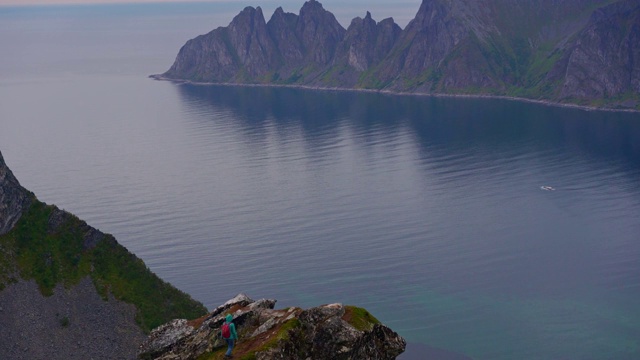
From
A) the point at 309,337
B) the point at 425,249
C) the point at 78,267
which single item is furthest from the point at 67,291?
the point at 425,249

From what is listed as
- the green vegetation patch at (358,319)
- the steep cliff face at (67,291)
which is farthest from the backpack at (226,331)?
Result: the steep cliff face at (67,291)

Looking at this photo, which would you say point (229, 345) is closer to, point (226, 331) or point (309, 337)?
point (226, 331)

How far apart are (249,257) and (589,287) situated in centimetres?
5815

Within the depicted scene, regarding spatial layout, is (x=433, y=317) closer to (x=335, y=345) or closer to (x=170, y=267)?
(x=170, y=267)

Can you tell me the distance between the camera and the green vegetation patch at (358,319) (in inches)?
1766

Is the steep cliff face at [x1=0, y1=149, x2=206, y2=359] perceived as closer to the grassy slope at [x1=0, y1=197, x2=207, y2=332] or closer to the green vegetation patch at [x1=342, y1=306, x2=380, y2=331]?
the grassy slope at [x1=0, y1=197, x2=207, y2=332]

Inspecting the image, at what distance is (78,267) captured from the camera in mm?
90625

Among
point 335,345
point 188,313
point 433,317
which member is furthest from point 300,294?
point 335,345

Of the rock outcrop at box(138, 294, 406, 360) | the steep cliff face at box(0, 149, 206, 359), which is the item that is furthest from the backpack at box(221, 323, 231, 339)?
the steep cliff face at box(0, 149, 206, 359)

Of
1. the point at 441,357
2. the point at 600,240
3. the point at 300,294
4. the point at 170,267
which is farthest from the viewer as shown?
the point at 600,240

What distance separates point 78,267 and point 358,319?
54.9 meters

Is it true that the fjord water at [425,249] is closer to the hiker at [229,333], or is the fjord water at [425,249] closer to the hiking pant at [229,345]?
the hiker at [229,333]

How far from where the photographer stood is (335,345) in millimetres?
43688

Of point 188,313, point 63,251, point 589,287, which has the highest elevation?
point 63,251
